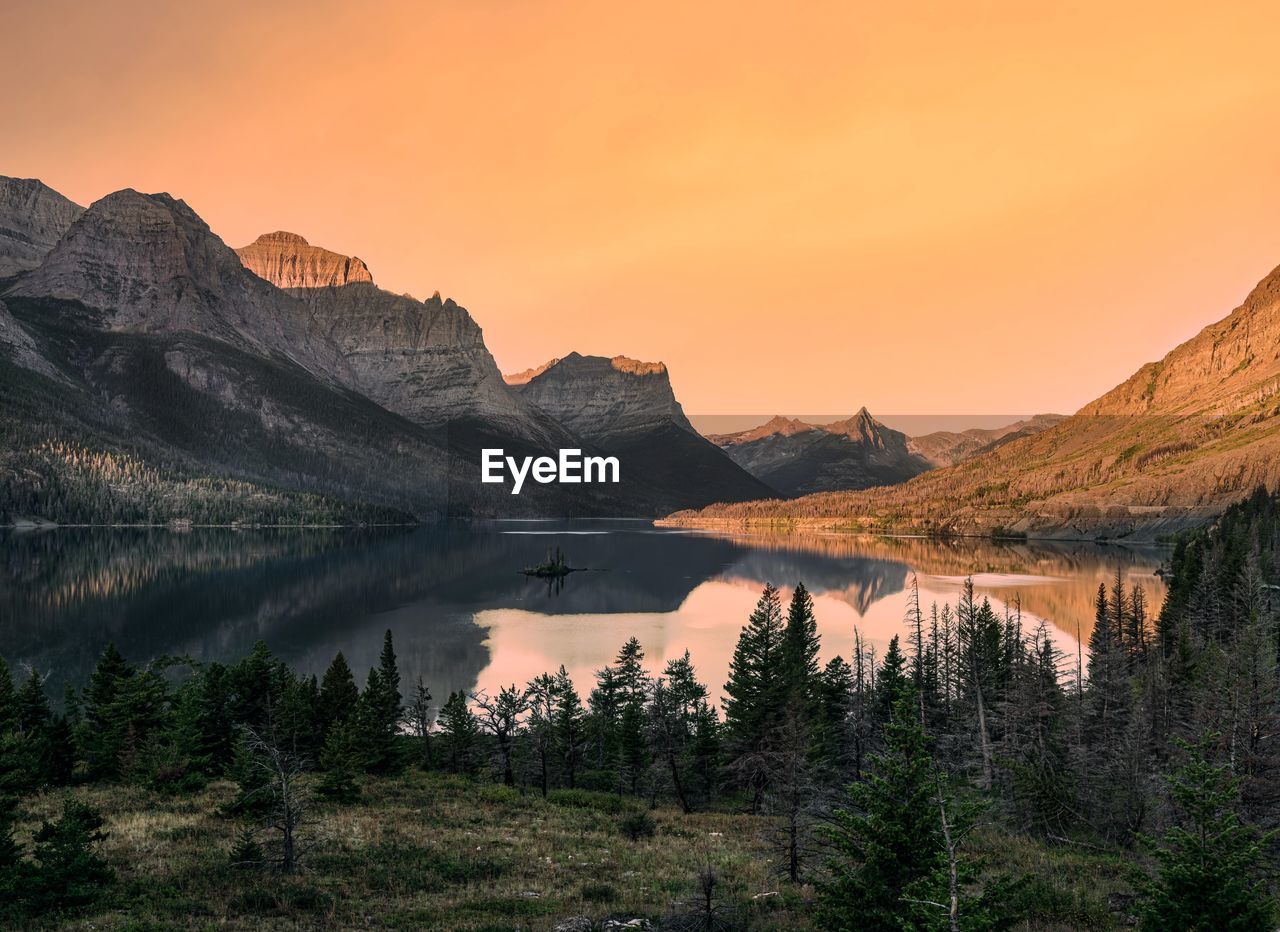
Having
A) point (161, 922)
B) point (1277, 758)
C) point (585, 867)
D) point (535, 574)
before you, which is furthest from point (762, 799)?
point (535, 574)

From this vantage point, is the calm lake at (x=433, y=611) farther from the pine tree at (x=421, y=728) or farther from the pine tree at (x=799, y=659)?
the pine tree at (x=421, y=728)

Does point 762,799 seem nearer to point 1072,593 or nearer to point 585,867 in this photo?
point 585,867

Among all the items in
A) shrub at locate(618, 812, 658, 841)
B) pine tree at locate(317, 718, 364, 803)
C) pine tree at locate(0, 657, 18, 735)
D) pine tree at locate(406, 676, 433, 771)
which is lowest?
pine tree at locate(406, 676, 433, 771)

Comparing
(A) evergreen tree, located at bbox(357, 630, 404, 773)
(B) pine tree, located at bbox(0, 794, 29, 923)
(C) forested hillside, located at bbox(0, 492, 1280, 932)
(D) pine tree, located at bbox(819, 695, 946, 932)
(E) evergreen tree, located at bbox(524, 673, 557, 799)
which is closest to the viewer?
(D) pine tree, located at bbox(819, 695, 946, 932)

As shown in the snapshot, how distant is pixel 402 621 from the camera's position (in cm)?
12644

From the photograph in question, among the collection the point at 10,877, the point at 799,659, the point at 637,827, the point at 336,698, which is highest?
the point at 10,877

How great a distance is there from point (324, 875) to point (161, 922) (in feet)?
23.2

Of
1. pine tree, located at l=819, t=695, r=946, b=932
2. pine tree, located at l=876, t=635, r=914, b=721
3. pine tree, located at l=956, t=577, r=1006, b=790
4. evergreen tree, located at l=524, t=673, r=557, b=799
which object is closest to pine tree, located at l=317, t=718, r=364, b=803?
evergreen tree, located at l=524, t=673, r=557, b=799

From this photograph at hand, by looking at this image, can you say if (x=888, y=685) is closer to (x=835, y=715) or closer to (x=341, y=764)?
(x=835, y=715)

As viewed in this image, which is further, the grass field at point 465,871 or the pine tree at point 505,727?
the pine tree at point 505,727

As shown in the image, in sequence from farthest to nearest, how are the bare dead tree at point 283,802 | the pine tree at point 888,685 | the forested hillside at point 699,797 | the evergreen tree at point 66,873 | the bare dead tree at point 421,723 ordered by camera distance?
the pine tree at point 888,685 → the bare dead tree at point 421,723 → the bare dead tree at point 283,802 → the evergreen tree at point 66,873 → the forested hillside at point 699,797

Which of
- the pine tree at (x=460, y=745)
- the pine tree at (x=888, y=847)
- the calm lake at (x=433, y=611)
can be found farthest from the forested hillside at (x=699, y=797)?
the calm lake at (x=433, y=611)

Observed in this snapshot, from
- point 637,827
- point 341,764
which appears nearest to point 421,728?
point 341,764

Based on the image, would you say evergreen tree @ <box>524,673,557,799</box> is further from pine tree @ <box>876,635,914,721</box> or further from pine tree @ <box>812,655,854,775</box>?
pine tree @ <box>876,635,914,721</box>
